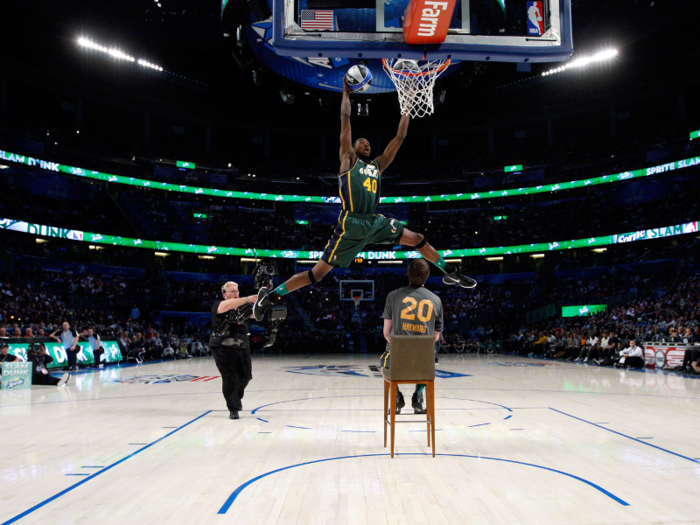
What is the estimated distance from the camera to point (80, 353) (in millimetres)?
16609

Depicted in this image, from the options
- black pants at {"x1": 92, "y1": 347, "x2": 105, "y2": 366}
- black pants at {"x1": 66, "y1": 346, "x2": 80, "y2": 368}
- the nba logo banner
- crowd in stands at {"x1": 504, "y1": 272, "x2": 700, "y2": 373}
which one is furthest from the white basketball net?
black pants at {"x1": 92, "y1": 347, "x2": 105, "y2": 366}

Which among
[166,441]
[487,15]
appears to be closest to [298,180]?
[487,15]

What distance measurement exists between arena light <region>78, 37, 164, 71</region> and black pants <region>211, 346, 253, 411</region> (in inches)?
1081

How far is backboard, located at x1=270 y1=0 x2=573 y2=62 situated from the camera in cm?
681

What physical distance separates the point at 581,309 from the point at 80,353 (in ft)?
87.0

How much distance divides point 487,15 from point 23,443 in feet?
27.5

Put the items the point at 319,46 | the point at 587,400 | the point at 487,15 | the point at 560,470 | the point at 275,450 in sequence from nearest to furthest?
the point at 560,470, the point at 275,450, the point at 319,46, the point at 487,15, the point at 587,400

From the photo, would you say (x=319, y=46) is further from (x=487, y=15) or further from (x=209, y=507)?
(x=209, y=507)

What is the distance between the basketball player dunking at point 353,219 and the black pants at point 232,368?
1.21 meters

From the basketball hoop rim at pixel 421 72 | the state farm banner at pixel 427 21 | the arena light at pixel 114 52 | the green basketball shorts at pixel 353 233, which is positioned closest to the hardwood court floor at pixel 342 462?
the green basketball shorts at pixel 353 233

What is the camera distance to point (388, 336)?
536cm

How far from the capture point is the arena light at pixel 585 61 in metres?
28.7

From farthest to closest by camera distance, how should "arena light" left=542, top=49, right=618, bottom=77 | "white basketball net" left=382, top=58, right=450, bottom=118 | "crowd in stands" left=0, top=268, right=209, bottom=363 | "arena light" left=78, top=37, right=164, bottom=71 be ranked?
"arena light" left=542, top=49, right=618, bottom=77 → "arena light" left=78, top=37, right=164, bottom=71 → "crowd in stands" left=0, top=268, right=209, bottom=363 → "white basketball net" left=382, top=58, right=450, bottom=118

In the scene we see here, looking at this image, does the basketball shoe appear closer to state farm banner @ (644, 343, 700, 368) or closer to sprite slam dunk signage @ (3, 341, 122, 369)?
sprite slam dunk signage @ (3, 341, 122, 369)
